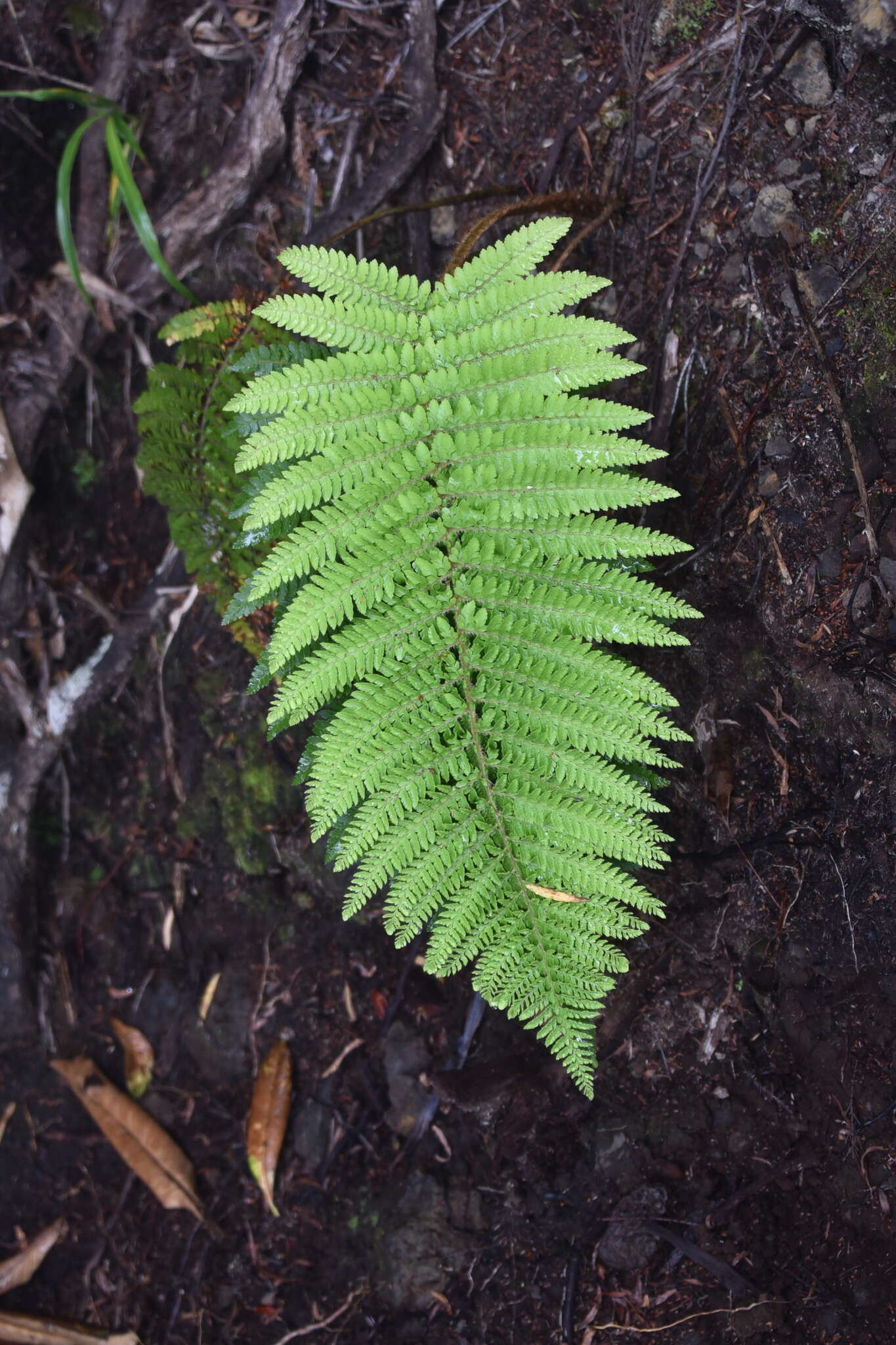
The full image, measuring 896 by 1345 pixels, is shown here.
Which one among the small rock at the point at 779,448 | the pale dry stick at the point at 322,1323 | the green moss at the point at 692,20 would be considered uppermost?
the green moss at the point at 692,20

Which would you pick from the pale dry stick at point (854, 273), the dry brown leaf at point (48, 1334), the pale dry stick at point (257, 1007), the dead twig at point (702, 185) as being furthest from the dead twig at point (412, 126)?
the dry brown leaf at point (48, 1334)

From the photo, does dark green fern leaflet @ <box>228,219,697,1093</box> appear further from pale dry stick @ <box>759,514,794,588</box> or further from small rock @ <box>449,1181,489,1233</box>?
small rock @ <box>449,1181,489,1233</box>

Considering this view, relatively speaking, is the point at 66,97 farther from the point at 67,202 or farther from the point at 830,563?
the point at 830,563

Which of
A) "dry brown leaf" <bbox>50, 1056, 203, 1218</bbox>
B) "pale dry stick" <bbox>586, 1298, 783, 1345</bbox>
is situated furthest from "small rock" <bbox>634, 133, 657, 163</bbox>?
"dry brown leaf" <bbox>50, 1056, 203, 1218</bbox>

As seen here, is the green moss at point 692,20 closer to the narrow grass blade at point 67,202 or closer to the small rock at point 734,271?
the small rock at point 734,271

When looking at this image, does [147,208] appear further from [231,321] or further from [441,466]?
[441,466]

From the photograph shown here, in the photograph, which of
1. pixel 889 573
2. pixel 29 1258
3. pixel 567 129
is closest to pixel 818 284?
pixel 889 573

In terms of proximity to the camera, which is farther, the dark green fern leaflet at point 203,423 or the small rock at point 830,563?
the dark green fern leaflet at point 203,423
